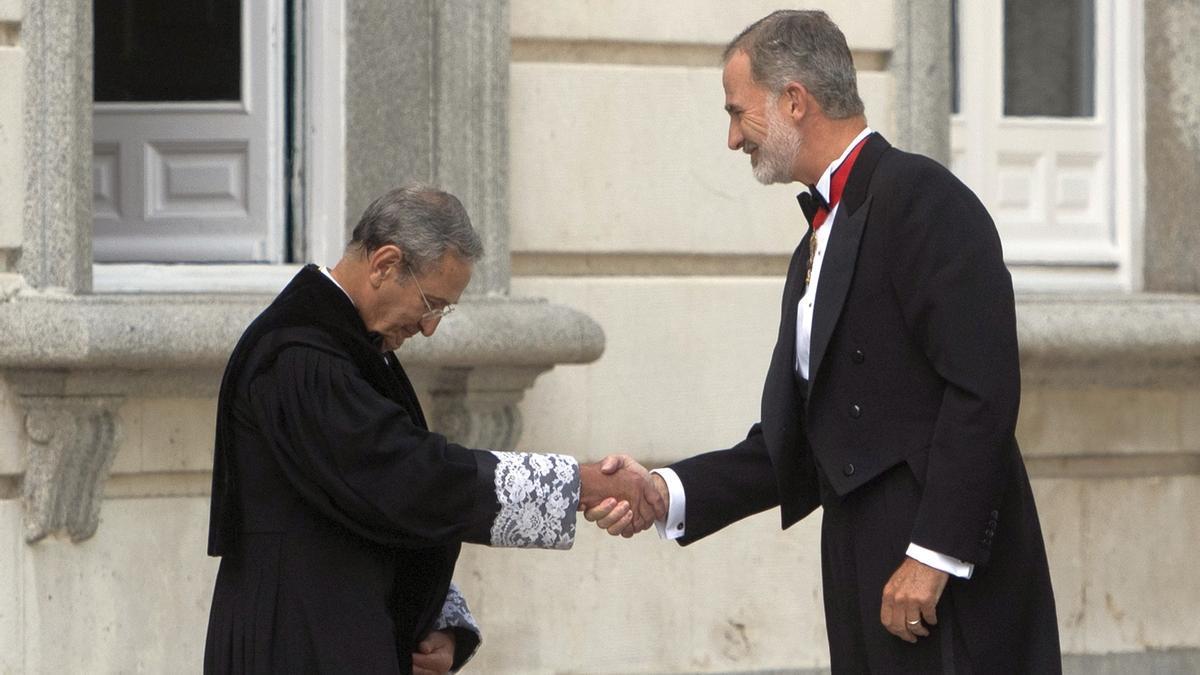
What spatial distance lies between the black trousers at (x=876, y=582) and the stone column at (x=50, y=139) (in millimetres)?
2531

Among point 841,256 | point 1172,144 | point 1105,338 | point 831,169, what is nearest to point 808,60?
point 831,169

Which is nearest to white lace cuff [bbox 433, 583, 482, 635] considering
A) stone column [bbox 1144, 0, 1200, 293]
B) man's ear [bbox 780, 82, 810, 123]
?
man's ear [bbox 780, 82, 810, 123]

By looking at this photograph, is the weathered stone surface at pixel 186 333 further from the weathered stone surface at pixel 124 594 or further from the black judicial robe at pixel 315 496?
the black judicial robe at pixel 315 496

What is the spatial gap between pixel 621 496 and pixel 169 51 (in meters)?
2.75

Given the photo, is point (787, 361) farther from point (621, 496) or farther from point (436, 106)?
point (436, 106)

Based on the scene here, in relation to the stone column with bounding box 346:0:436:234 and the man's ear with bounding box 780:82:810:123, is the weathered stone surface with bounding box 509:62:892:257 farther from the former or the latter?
the man's ear with bounding box 780:82:810:123

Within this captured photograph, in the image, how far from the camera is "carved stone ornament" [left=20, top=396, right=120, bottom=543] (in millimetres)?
5820

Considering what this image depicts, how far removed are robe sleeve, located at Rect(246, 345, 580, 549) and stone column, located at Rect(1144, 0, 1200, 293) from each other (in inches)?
156

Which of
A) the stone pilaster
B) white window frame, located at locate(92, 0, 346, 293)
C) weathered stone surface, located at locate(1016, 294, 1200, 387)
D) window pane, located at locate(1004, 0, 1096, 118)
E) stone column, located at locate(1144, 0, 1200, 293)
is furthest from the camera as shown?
window pane, located at locate(1004, 0, 1096, 118)

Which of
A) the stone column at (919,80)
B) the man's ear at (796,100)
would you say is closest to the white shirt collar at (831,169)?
the man's ear at (796,100)

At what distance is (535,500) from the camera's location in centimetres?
408

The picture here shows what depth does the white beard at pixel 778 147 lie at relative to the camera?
4355mm

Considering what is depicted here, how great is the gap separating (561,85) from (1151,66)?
2188 millimetres

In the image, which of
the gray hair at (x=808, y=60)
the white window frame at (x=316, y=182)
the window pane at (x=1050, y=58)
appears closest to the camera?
the gray hair at (x=808, y=60)
